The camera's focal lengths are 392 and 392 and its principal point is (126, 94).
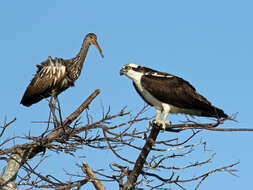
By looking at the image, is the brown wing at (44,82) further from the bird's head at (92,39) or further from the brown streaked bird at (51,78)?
the bird's head at (92,39)

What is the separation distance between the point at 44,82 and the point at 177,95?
12.8 ft

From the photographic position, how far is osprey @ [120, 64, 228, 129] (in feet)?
22.4

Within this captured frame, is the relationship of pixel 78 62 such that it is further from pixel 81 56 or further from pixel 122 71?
pixel 122 71

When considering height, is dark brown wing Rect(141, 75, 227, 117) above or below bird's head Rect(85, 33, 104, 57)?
below

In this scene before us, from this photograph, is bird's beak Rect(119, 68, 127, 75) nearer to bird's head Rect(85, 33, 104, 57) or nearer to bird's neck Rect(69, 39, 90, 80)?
bird's neck Rect(69, 39, 90, 80)

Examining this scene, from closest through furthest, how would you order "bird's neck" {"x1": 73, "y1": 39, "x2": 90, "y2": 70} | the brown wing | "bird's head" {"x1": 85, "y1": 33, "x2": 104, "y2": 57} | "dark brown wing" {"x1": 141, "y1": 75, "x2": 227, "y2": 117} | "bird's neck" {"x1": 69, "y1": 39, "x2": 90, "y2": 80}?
"dark brown wing" {"x1": 141, "y1": 75, "x2": 227, "y2": 117}
the brown wing
"bird's neck" {"x1": 69, "y1": 39, "x2": 90, "y2": 80}
"bird's neck" {"x1": 73, "y1": 39, "x2": 90, "y2": 70}
"bird's head" {"x1": 85, "y1": 33, "x2": 104, "y2": 57}

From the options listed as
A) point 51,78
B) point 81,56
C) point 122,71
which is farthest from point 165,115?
point 81,56

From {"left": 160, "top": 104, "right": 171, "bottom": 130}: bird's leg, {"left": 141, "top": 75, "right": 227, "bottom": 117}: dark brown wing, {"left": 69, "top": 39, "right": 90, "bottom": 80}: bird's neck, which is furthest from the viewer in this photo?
{"left": 69, "top": 39, "right": 90, "bottom": 80}: bird's neck

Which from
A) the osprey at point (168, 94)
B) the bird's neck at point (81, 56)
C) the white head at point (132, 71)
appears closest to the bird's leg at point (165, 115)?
the osprey at point (168, 94)

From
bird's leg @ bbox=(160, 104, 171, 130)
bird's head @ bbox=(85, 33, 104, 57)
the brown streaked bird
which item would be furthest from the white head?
bird's head @ bbox=(85, 33, 104, 57)

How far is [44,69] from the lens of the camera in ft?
31.8

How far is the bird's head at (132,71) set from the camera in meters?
7.14

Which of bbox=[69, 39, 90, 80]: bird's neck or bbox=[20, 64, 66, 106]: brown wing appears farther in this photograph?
bbox=[69, 39, 90, 80]: bird's neck

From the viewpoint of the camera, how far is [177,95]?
694 centimetres
